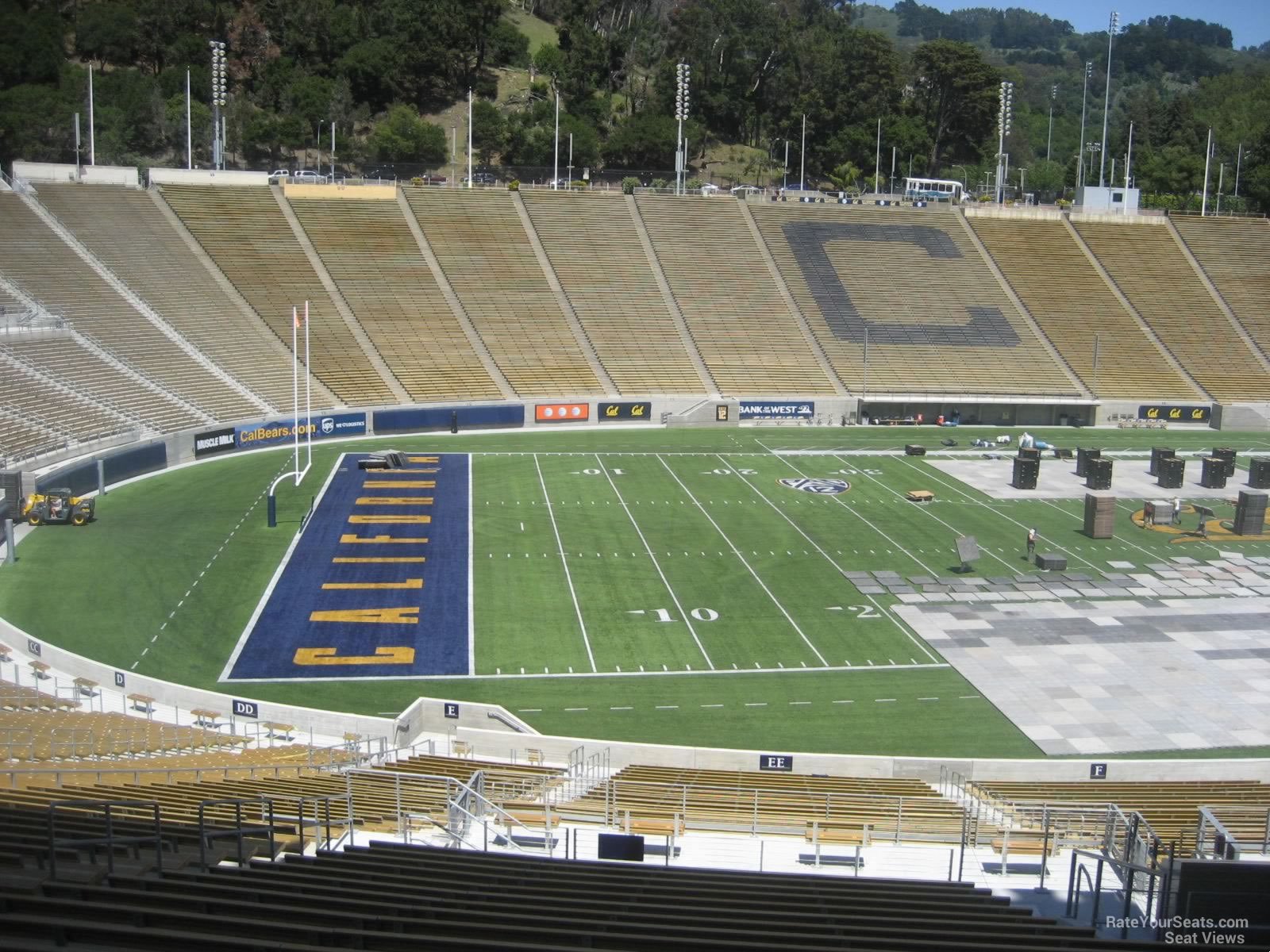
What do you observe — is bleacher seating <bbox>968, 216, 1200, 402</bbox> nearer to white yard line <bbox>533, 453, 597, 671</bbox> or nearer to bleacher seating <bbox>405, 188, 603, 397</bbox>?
bleacher seating <bbox>405, 188, 603, 397</bbox>

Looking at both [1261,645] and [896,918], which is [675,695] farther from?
[896,918]

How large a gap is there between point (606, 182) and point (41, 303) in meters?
39.1

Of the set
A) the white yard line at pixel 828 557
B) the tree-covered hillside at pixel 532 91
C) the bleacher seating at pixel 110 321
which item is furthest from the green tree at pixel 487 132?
the white yard line at pixel 828 557

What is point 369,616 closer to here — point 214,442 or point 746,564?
point 746,564

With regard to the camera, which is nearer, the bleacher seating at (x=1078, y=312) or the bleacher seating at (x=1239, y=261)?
the bleacher seating at (x=1078, y=312)

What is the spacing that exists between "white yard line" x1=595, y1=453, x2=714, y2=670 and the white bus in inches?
1682

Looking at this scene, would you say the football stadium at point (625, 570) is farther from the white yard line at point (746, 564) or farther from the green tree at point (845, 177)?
the green tree at point (845, 177)

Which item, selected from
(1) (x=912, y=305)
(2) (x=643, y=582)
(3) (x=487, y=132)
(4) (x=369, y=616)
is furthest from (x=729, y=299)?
(4) (x=369, y=616)

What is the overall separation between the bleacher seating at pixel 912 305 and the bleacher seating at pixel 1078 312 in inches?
53.7

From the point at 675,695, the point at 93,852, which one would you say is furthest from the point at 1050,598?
the point at 93,852

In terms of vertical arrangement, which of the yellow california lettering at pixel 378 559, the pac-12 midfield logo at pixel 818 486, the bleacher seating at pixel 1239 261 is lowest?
the yellow california lettering at pixel 378 559

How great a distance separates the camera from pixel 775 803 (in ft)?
63.4

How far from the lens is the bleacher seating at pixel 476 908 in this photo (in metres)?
8.30

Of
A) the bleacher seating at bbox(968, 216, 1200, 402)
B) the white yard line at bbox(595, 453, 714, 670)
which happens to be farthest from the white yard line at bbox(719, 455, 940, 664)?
the bleacher seating at bbox(968, 216, 1200, 402)
